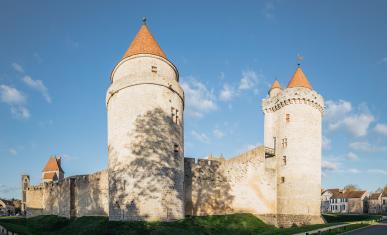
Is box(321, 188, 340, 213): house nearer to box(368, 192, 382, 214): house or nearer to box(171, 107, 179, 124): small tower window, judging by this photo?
box(368, 192, 382, 214): house

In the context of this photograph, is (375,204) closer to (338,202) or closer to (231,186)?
(338,202)

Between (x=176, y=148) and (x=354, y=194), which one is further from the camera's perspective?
(x=354, y=194)

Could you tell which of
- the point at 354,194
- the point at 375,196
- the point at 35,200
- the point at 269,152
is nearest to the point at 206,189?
the point at 269,152

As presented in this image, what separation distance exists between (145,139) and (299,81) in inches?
769

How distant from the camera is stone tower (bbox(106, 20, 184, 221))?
2175 centimetres

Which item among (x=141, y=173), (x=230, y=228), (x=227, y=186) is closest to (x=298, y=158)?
(x=227, y=186)

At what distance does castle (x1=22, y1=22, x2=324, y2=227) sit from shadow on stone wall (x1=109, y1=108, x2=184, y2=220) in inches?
2.6

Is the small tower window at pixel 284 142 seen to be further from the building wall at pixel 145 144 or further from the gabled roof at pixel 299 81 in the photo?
the building wall at pixel 145 144

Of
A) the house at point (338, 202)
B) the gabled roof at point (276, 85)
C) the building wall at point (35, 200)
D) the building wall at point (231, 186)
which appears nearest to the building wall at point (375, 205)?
the house at point (338, 202)

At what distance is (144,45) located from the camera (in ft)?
81.8

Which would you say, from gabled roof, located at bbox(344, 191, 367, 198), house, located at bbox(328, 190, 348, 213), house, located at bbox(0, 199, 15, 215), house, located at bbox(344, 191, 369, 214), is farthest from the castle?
house, located at bbox(0, 199, 15, 215)

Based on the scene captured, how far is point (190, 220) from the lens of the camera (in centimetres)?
2423

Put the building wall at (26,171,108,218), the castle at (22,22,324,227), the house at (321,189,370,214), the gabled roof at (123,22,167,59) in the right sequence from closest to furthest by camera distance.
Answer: the castle at (22,22,324,227)
the gabled roof at (123,22,167,59)
the building wall at (26,171,108,218)
the house at (321,189,370,214)

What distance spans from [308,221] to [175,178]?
15372 millimetres
